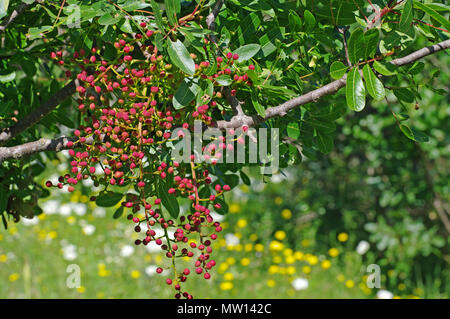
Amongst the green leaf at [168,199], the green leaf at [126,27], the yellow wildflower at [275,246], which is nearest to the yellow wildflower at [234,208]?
the yellow wildflower at [275,246]

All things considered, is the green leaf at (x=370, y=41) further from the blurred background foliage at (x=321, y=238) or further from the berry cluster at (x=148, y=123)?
the blurred background foliage at (x=321, y=238)

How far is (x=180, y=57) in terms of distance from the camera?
112cm

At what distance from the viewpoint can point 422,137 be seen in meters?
Result: 1.40

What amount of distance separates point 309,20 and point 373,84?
0.21 m

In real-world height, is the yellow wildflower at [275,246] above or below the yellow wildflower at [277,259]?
above

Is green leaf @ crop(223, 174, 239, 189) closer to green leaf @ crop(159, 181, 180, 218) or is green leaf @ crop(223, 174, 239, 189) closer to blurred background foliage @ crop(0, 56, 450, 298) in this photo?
green leaf @ crop(159, 181, 180, 218)

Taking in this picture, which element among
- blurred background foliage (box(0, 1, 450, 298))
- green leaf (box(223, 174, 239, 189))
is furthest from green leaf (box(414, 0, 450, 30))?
blurred background foliage (box(0, 1, 450, 298))

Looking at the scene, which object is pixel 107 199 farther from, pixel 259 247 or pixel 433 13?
pixel 259 247

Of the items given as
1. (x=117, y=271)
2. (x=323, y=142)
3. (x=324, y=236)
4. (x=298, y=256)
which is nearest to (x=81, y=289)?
(x=117, y=271)

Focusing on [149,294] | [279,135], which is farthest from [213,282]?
[279,135]

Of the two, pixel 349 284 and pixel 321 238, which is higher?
pixel 321 238

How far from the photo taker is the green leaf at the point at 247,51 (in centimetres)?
121

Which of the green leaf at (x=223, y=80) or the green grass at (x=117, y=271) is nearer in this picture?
the green leaf at (x=223, y=80)

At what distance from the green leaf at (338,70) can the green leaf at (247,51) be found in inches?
6.8
